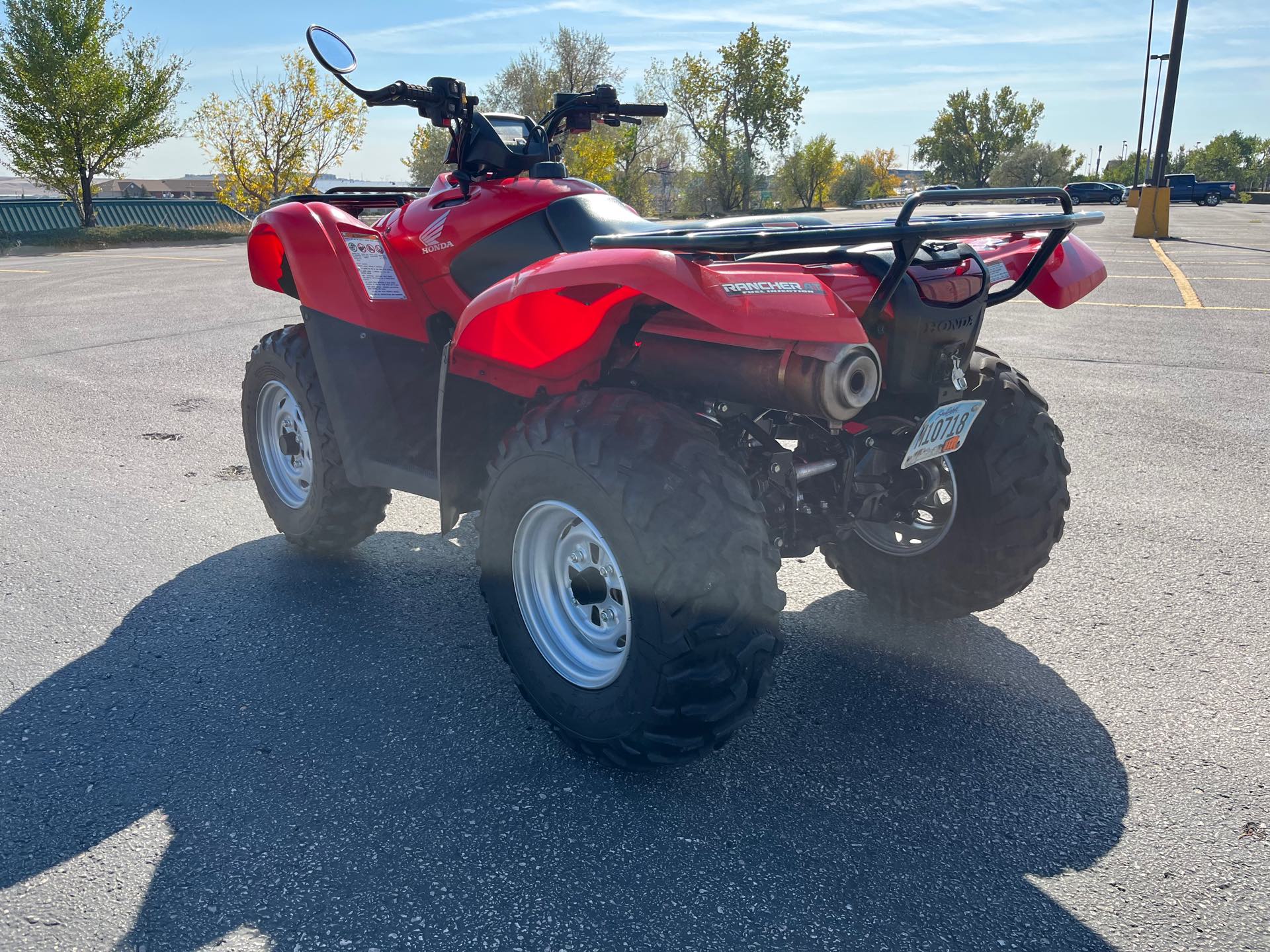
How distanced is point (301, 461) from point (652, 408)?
7.33 feet

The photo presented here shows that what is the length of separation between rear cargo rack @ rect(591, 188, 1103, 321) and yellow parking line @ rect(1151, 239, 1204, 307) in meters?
10.8

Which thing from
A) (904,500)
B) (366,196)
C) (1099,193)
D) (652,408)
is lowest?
(904,500)

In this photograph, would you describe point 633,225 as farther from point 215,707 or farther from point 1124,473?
point 1124,473

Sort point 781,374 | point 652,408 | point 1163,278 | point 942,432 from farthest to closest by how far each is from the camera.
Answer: point 1163,278 < point 942,432 < point 652,408 < point 781,374

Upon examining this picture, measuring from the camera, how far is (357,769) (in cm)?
275

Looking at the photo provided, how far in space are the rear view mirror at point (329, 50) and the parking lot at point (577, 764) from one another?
6.50 feet

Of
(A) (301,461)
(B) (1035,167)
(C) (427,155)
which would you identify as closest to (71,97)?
(C) (427,155)

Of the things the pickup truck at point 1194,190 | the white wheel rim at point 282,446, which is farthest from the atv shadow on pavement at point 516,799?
the pickup truck at point 1194,190

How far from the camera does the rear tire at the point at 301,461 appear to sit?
389 cm

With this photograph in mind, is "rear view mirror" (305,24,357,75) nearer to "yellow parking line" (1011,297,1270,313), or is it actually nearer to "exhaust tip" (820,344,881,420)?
"exhaust tip" (820,344,881,420)

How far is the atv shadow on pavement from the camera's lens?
2188mm

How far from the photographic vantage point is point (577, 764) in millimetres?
2803

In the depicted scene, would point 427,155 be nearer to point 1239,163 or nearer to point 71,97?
point 71,97

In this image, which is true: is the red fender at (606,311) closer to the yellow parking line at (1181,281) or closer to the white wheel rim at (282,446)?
the white wheel rim at (282,446)
